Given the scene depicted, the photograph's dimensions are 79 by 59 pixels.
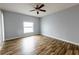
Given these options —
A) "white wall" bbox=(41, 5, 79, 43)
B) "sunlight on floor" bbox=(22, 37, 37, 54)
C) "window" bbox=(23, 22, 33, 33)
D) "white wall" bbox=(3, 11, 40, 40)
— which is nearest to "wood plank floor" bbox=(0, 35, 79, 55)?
"sunlight on floor" bbox=(22, 37, 37, 54)

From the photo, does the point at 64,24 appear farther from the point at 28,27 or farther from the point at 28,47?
the point at 28,27

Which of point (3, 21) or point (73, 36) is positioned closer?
point (73, 36)

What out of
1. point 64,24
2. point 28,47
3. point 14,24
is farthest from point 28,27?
point 28,47

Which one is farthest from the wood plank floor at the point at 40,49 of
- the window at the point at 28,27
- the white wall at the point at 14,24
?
the window at the point at 28,27

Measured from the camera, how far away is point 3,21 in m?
4.62

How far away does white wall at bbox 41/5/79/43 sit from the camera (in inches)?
146

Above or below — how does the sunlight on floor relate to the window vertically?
below

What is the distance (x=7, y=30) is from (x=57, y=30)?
9.71 ft

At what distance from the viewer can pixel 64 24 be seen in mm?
4492

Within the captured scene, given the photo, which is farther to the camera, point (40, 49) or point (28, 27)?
point (28, 27)

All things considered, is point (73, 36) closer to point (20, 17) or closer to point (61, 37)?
point (61, 37)

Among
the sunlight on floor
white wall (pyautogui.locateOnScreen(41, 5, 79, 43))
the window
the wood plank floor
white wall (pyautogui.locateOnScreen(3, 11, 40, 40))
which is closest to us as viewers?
the wood plank floor

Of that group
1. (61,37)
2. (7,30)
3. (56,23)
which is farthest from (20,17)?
(61,37)

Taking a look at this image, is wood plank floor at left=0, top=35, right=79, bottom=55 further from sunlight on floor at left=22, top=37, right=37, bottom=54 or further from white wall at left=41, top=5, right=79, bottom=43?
white wall at left=41, top=5, right=79, bottom=43
